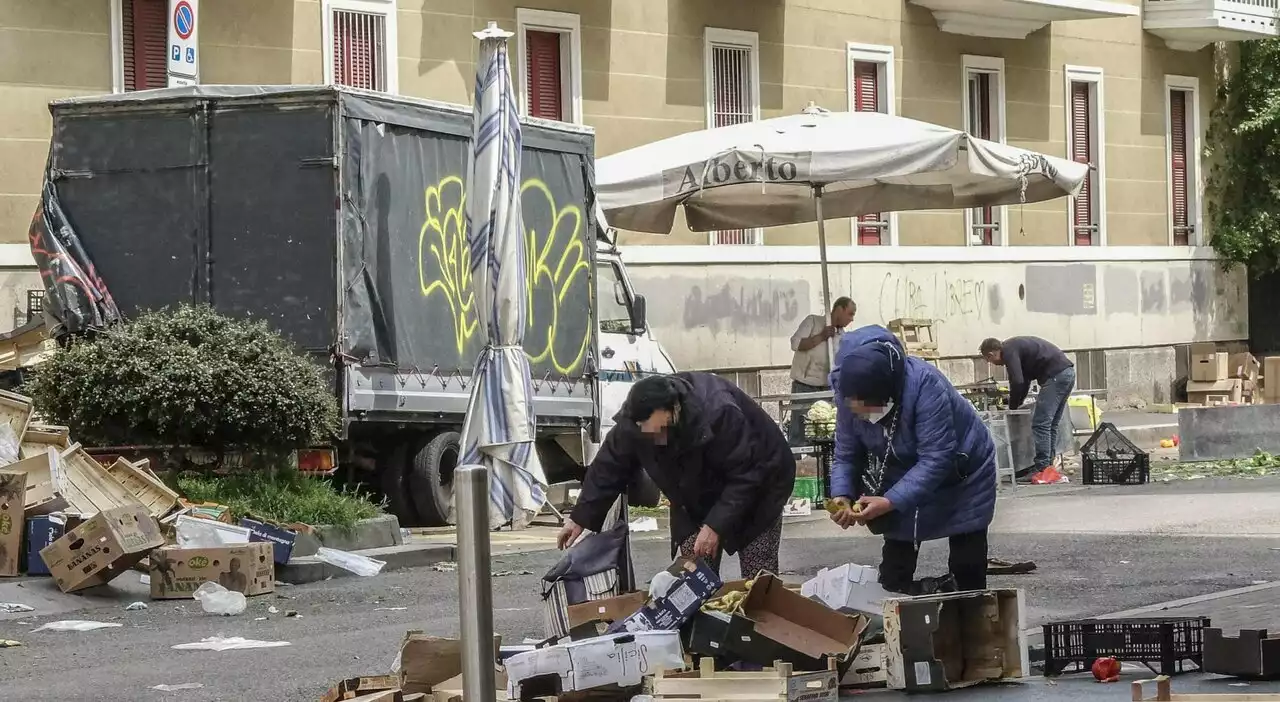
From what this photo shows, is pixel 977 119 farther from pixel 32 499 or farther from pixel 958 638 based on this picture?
pixel 958 638

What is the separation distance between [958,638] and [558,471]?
9447 millimetres

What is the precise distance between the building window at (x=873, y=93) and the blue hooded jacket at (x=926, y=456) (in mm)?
18189

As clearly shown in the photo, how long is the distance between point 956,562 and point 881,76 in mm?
19076

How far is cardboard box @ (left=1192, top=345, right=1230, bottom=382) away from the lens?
31.5 metres

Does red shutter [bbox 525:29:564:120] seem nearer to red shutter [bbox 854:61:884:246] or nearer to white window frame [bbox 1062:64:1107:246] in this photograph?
red shutter [bbox 854:61:884:246]

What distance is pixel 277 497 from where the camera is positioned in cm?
1409

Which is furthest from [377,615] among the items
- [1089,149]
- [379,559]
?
[1089,149]

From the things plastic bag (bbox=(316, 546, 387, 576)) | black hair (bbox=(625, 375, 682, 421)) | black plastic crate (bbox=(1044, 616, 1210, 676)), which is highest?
black hair (bbox=(625, 375, 682, 421))

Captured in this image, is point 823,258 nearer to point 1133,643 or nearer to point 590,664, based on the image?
point 1133,643

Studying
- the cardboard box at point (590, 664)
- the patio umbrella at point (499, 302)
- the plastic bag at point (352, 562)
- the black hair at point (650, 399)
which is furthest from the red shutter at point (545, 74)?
the cardboard box at point (590, 664)

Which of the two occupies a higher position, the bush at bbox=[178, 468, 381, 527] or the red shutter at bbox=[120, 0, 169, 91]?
the red shutter at bbox=[120, 0, 169, 91]

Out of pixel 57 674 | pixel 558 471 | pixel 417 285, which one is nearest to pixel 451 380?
pixel 417 285

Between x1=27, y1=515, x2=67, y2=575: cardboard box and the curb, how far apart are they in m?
1.32

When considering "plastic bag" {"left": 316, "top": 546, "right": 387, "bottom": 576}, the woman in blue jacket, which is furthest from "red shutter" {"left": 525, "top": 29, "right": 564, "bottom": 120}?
the woman in blue jacket
